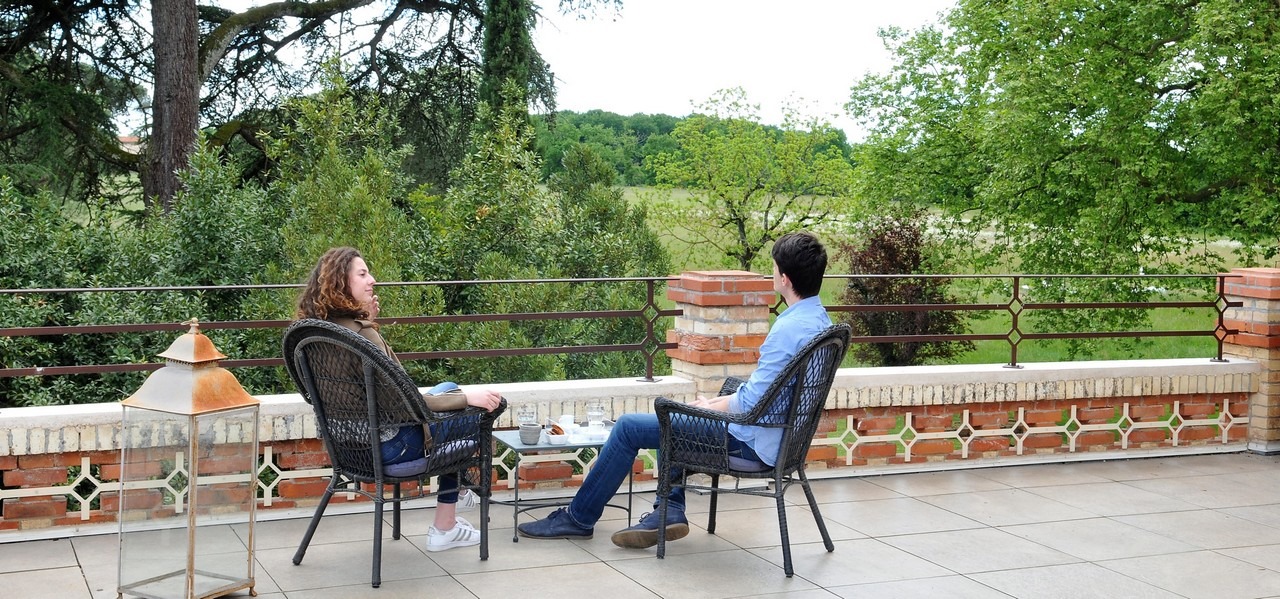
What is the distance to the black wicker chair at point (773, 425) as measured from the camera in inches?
184

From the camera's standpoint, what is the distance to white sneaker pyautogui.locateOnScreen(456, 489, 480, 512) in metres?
5.48

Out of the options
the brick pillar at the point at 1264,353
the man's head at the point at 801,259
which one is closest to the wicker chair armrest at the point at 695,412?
the man's head at the point at 801,259

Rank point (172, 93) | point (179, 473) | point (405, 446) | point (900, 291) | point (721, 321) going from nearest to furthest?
point (179, 473), point (405, 446), point (721, 321), point (172, 93), point (900, 291)

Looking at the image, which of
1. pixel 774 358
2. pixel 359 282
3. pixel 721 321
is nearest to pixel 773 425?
pixel 774 358

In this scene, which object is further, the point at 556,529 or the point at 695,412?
the point at 556,529

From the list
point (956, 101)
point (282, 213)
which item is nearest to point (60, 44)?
point (282, 213)

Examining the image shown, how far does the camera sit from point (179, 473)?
412 cm

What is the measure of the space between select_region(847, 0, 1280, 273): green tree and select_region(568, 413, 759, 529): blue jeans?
10.8 m

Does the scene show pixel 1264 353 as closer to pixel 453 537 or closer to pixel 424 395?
pixel 453 537

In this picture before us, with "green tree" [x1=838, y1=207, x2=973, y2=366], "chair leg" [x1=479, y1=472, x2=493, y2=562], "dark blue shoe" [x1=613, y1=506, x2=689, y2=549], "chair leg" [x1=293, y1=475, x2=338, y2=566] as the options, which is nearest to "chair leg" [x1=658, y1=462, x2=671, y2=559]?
"dark blue shoe" [x1=613, y1=506, x2=689, y2=549]

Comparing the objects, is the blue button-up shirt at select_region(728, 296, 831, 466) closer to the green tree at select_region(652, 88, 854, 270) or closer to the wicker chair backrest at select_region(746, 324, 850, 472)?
the wicker chair backrest at select_region(746, 324, 850, 472)

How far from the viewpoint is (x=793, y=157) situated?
29.1 meters

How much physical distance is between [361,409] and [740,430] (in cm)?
155

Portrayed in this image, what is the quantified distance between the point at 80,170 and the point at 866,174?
13529 millimetres
